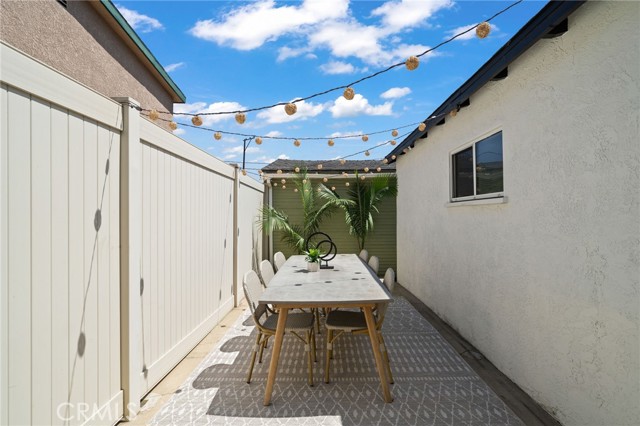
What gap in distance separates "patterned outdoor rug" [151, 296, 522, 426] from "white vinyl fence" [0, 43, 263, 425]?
0.43 m

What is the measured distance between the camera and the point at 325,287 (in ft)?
9.72

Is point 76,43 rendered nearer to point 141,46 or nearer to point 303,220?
point 141,46

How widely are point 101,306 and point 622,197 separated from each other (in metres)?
3.07

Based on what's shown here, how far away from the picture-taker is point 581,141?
6.51 ft

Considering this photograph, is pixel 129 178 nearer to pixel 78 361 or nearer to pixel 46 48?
pixel 78 361

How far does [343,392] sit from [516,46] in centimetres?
295

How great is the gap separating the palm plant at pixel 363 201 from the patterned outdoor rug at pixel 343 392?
164 inches

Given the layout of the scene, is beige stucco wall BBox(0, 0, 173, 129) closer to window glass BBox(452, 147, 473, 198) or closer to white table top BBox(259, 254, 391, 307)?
white table top BBox(259, 254, 391, 307)

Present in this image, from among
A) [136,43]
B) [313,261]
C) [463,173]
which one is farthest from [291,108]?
[136,43]

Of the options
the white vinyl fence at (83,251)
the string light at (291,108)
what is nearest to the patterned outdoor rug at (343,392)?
the white vinyl fence at (83,251)

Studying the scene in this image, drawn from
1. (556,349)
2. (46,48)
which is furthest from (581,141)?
(46,48)

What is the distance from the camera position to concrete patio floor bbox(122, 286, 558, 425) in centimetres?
226

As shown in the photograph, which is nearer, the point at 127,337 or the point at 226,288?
the point at 127,337
